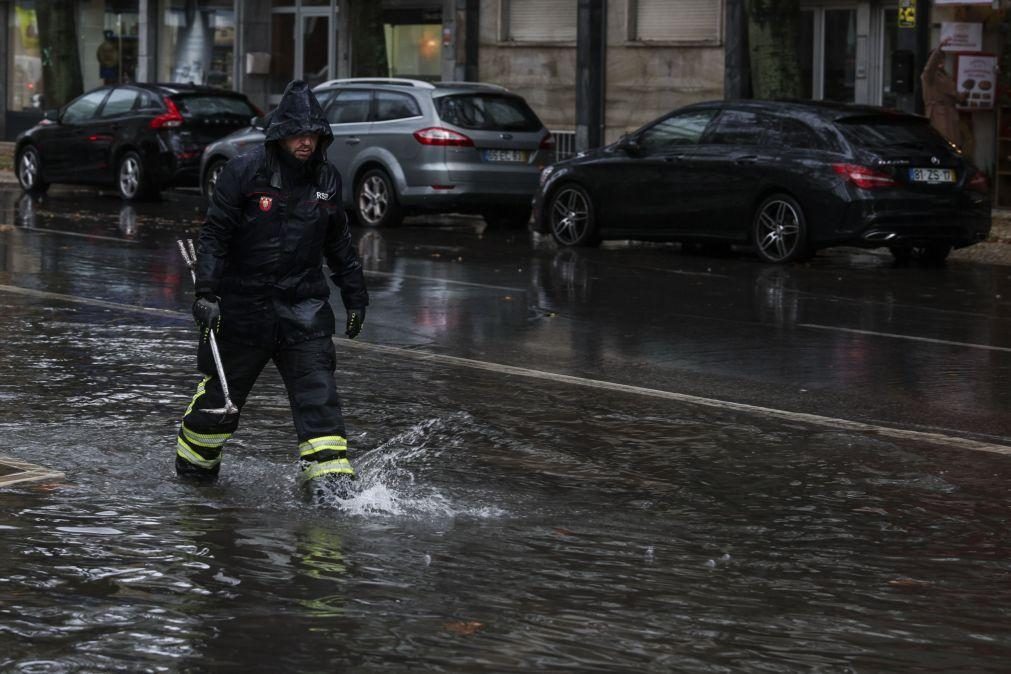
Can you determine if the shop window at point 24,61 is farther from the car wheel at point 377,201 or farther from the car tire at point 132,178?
the car wheel at point 377,201

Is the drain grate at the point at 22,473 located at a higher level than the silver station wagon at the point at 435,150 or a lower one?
lower

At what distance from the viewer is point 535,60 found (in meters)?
31.2

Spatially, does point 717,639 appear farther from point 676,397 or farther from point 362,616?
point 676,397

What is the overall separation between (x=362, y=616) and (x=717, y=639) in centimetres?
100

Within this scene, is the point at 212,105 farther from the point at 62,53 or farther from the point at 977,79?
the point at 977,79

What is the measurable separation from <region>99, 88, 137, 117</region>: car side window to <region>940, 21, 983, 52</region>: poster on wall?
1061cm

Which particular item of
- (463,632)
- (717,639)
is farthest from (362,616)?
(717,639)

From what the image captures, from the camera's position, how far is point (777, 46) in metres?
23.3

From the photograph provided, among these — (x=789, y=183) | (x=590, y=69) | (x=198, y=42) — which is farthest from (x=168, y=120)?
(x=198, y=42)

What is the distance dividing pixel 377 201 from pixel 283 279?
14.9m

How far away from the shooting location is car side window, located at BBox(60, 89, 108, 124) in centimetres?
2700

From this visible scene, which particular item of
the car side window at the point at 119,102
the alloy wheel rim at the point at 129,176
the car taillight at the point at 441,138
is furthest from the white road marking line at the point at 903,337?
the car side window at the point at 119,102

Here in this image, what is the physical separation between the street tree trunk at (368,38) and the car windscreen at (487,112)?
21.0 ft

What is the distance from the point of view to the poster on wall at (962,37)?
25109 millimetres
